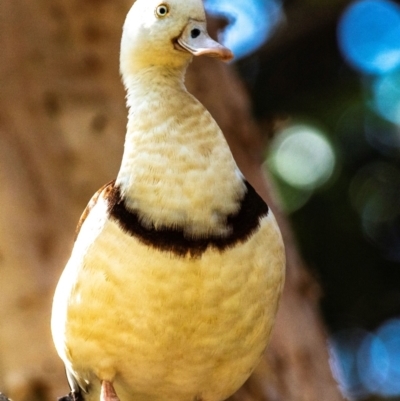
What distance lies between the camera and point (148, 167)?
2.55m

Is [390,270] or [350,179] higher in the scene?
[350,179]

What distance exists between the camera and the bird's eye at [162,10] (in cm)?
266

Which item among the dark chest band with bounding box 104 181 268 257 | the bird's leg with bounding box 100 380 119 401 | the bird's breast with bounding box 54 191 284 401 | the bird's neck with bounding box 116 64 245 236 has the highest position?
the bird's neck with bounding box 116 64 245 236

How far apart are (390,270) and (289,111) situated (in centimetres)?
131

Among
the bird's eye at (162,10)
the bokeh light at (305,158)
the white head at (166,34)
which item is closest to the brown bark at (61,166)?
the bokeh light at (305,158)

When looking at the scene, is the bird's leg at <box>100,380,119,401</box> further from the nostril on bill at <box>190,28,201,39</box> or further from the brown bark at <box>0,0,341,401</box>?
the brown bark at <box>0,0,341,401</box>

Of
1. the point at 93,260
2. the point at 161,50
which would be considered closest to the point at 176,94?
the point at 161,50

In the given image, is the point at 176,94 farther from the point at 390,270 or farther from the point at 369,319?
the point at 369,319

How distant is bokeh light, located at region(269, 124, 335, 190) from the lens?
5.77 metres

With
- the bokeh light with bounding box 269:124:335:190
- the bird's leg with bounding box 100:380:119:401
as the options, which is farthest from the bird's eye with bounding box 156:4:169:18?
the bokeh light with bounding box 269:124:335:190

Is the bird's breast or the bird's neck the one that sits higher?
the bird's neck

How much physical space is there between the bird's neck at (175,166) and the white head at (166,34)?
0.23 ft

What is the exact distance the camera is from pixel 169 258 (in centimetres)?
243

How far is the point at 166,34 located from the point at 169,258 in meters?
0.74
